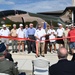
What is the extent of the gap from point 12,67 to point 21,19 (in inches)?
640

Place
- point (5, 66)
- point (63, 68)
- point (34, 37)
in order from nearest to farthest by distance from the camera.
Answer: point (63, 68)
point (5, 66)
point (34, 37)

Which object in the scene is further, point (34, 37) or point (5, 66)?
point (34, 37)

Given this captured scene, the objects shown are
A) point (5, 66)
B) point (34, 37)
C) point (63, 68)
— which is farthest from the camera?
point (34, 37)

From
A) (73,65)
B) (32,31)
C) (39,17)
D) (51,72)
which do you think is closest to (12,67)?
(51,72)

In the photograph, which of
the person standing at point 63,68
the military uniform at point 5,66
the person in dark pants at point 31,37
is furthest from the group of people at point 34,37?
the person standing at point 63,68

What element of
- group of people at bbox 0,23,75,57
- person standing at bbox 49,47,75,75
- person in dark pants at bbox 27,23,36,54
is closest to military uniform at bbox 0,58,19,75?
person standing at bbox 49,47,75,75

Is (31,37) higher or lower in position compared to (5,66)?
lower

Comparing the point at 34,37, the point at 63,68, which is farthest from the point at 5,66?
the point at 34,37

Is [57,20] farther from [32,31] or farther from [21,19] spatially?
[32,31]

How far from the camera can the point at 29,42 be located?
15.6 m

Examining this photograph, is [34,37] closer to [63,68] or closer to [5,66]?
[5,66]

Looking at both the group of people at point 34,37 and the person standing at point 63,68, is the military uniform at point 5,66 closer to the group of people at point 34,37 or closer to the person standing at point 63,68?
the person standing at point 63,68

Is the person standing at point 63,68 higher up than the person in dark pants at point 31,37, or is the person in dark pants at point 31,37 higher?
the person standing at point 63,68

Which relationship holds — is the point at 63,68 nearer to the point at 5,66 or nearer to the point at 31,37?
the point at 5,66
